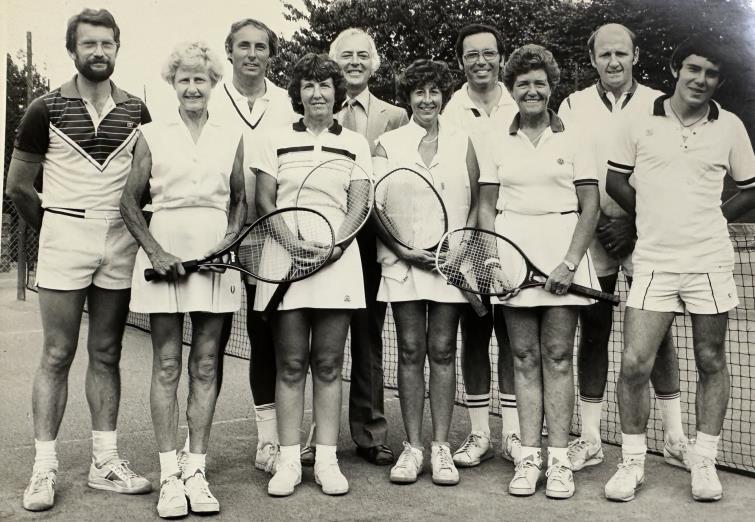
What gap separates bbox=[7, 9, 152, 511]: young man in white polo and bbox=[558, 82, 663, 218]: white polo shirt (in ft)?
7.05

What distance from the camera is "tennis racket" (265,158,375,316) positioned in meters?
3.85

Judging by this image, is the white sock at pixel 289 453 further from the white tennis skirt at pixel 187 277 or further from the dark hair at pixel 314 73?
the dark hair at pixel 314 73

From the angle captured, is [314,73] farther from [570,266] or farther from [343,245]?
[570,266]

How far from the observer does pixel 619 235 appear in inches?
167

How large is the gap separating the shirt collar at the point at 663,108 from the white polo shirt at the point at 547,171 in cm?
36

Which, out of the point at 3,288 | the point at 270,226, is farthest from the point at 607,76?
the point at 3,288

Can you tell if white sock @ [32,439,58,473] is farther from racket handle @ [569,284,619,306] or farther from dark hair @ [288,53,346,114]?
racket handle @ [569,284,619,306]

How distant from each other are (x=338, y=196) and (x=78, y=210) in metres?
1.15

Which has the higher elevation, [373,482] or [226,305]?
[226,305]

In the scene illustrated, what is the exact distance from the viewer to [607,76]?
4.34 metres

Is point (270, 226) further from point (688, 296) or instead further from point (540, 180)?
point (688, 296)

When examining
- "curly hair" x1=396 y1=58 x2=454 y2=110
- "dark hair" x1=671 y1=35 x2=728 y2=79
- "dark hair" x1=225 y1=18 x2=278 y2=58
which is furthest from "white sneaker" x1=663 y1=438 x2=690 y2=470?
"dark hair" x1=225 y1=18 x2=278 y2=58

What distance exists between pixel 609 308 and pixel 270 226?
1.76m

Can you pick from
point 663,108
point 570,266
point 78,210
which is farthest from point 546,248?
point 78,210
